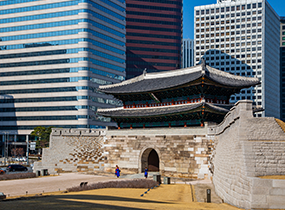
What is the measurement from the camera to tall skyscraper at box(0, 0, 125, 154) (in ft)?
313

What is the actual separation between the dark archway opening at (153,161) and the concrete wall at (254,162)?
88.1 ft

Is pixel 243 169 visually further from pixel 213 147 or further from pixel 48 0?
pixel 48 0

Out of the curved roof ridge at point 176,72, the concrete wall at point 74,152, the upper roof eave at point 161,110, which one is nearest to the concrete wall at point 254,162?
the upper roof eave at point 161,110

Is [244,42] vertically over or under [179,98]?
over

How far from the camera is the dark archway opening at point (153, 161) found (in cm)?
4897

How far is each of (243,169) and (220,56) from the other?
12157 centimetres

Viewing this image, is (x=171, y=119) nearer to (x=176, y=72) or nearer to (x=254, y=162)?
(x=176, y=72)

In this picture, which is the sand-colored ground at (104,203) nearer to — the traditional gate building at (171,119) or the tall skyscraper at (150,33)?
the traditional gate building at (171,119)

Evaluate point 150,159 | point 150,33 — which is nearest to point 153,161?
point 150,159

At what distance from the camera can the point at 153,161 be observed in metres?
49.4

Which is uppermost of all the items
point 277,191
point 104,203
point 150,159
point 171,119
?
point 171,119

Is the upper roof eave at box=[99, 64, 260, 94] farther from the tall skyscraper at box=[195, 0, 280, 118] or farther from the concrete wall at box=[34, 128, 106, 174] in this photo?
the tall skyscraper at box=[195, 0, 280, 118]

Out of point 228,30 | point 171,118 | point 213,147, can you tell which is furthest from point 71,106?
point 228,30

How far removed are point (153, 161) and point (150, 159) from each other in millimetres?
582
